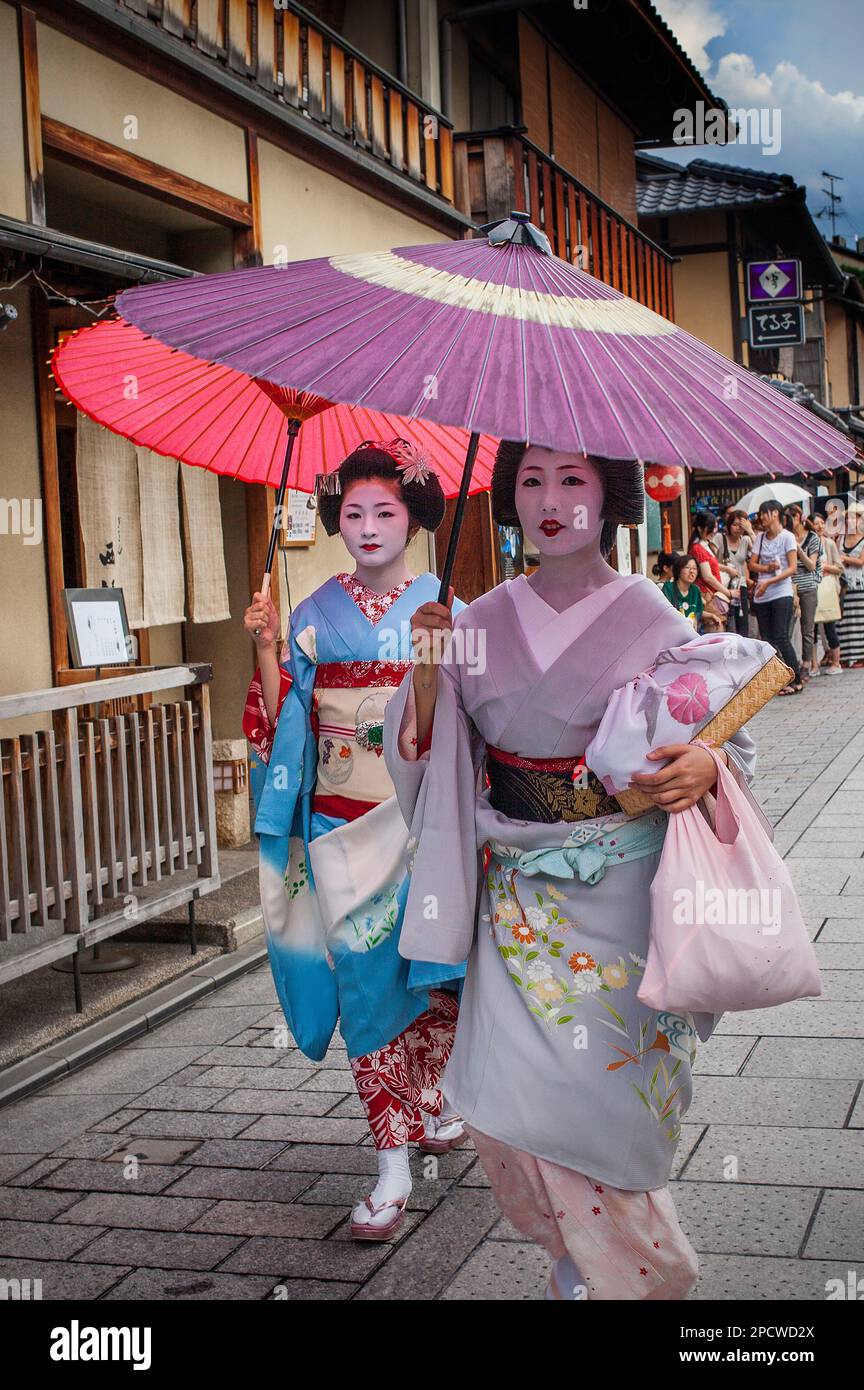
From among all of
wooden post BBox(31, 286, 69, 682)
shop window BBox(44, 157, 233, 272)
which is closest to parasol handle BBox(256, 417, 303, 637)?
wooden post BBox(31, 286, 69, 682)

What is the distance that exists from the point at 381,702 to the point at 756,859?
1610mm

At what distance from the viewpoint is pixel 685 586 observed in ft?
48.6

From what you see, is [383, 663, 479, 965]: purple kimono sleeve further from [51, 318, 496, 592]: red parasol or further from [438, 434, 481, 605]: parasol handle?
[51, 318, 496, 592]: red parasol

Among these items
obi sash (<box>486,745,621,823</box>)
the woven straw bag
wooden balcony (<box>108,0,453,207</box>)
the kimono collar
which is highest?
wooden balcony (<box>108,0,453,207</box>)

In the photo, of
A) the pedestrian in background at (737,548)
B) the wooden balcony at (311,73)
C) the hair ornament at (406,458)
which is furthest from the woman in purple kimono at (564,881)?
the pedestrian in background at (737,548)

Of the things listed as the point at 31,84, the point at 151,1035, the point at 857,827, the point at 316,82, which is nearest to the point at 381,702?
the point at 151,1035

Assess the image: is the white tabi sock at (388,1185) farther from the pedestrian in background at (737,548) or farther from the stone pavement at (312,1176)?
the pedestrian in background at (737,548)

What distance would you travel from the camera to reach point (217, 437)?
14.7 ft

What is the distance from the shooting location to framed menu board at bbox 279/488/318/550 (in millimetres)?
9625

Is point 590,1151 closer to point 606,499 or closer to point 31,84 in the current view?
point 606,499

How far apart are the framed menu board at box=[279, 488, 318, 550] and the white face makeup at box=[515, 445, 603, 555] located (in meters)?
6.55

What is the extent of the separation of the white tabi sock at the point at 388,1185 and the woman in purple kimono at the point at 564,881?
0.74m

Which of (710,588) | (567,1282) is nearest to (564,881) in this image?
(567,1282)

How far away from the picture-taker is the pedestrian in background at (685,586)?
14742 millimetres
